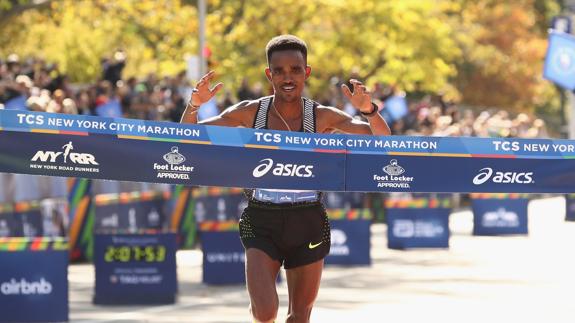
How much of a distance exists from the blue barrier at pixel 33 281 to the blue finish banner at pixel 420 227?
9.75m

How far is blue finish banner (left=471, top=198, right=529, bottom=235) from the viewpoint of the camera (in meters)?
26.0

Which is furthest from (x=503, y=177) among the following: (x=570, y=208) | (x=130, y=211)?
(x=570, y=208)

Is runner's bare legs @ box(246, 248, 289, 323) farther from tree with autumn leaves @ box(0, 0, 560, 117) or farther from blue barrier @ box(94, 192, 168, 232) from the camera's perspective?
tree with autumn leaves @ box(0, 0, 560, 117)

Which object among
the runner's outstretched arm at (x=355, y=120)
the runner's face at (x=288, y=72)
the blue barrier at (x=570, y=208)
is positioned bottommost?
the runner's outstretched arm at (x=355, y=120)

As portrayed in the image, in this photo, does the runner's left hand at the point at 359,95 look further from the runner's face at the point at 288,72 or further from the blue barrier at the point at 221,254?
the blue barrier at the point at 221,254

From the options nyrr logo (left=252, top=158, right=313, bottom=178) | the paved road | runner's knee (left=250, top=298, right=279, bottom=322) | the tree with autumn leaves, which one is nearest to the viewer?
runner's knee (left=250, top=298, right=279, bottom=322)

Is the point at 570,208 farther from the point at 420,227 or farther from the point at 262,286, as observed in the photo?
the point at 262,286

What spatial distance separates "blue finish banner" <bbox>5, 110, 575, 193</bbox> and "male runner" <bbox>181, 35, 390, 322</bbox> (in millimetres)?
190

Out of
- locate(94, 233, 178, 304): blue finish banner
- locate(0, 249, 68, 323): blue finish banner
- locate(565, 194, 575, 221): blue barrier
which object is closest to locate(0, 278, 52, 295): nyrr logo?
locate(0, 249, 68, 323): blue finish banner

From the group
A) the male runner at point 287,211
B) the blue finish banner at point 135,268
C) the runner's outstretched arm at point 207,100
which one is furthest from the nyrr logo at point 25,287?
the male runner at point 287,211

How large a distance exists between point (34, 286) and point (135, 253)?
5.94 feet

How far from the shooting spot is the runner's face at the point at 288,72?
8445mm

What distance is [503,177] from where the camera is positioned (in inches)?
384

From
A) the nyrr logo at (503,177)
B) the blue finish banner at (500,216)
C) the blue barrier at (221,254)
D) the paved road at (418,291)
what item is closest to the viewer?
the nyrr logo at (503,177)
